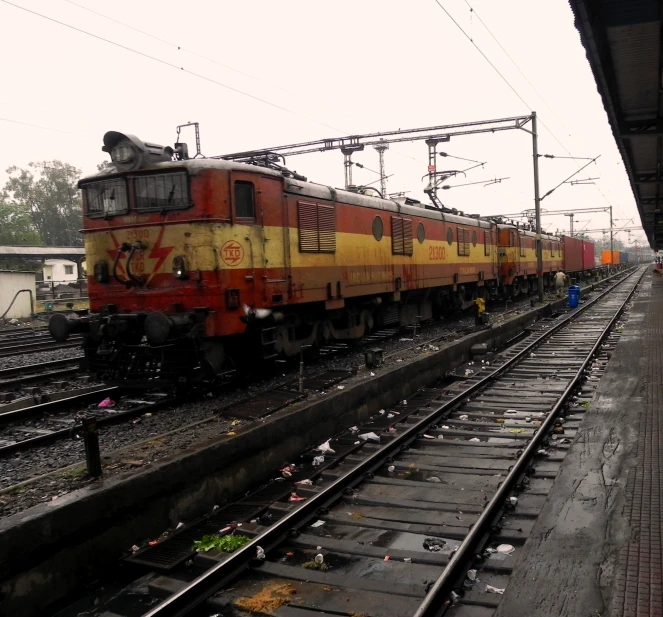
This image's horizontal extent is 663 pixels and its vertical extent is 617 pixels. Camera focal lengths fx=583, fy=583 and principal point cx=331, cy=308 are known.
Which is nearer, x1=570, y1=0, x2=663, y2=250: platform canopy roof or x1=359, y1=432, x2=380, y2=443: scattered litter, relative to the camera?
x1=359, y1=432, x2=380, y2=443: scattered litter

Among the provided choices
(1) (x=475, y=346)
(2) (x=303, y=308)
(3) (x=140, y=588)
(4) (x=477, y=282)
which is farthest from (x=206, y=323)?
(4) (x=477, y=282)

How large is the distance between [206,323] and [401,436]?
3.26m

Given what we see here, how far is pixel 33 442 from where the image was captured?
6.85m

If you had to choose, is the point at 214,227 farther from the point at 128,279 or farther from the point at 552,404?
the point at 552,404

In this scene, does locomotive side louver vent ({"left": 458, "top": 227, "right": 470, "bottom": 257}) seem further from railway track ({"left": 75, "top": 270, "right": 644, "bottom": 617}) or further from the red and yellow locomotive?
railway track ({"left": 75, "top": 270, "right": 644, "bottom": 617})

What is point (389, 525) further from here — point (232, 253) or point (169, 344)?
point (232, 253)

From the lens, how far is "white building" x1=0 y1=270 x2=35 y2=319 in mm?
26341

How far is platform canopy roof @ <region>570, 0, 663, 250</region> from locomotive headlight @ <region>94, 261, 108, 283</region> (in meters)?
8.05

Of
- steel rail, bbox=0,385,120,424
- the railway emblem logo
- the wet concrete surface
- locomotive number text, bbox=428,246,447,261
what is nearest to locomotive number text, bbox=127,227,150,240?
the railway emblem logo

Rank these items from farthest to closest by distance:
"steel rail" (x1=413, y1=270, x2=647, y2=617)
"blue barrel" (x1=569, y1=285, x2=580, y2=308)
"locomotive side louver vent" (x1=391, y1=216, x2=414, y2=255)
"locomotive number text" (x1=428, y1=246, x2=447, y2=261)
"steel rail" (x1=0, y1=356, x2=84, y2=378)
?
"blue barrel" (x1=569, y1=285, x2=580, y2=308) → "locomotive number text" (x1=428, y1=246, x2=447, y2=261) → "locomotive side louver vent" (x1=391, y1=216, x2=414, y2=255) → "steel rail" (x1=0, y1=356, x2=84, y2=378) → "steel rail" (x1=413, y1=270, x2=647, y2=617)

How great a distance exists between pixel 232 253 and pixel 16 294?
21375 mm

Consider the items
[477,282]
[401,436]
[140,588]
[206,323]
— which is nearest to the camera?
[140,588]

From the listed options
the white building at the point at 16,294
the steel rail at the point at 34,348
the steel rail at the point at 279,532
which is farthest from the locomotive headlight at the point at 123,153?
the white building at the point at 16,294

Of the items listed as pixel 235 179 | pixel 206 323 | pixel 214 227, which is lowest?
pixel 206 323
